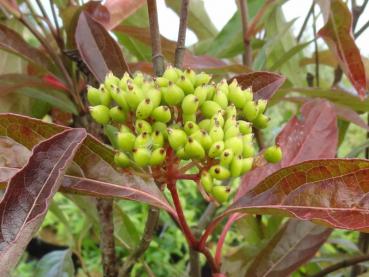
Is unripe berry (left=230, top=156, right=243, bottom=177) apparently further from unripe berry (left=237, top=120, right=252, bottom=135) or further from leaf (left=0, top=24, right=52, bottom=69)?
leaf (left=0, top=24, right=52, bottom=69)

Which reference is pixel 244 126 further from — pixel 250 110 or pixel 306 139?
pixel 306 139

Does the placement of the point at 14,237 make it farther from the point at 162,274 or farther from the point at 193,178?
the point at 162,274

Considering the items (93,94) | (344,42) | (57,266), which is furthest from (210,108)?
(57,266)

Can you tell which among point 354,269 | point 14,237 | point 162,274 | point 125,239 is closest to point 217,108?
point 14,237

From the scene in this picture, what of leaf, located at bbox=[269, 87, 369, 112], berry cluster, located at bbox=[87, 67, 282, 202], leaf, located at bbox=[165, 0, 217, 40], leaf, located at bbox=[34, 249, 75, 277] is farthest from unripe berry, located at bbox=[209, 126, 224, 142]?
leaf, located at bbox=[165, 0, 217, 40]

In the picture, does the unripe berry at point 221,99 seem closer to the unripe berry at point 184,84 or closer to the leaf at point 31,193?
the unripe berry at point 184,84

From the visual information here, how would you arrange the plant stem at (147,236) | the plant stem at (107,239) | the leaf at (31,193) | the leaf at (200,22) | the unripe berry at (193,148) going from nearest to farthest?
the leaf at (31,193)
the unripe berry at (193,148)
the plant stem at (147,236)
the plant stem at (107,239)
the leaf at (200,22)

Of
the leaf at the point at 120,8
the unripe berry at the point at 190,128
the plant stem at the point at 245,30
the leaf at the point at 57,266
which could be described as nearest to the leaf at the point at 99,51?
the leaf at the point at 120,8

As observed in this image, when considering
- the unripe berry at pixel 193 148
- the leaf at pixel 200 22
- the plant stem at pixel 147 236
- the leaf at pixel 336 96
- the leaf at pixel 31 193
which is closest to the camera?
the leaf at pixel 31 193
